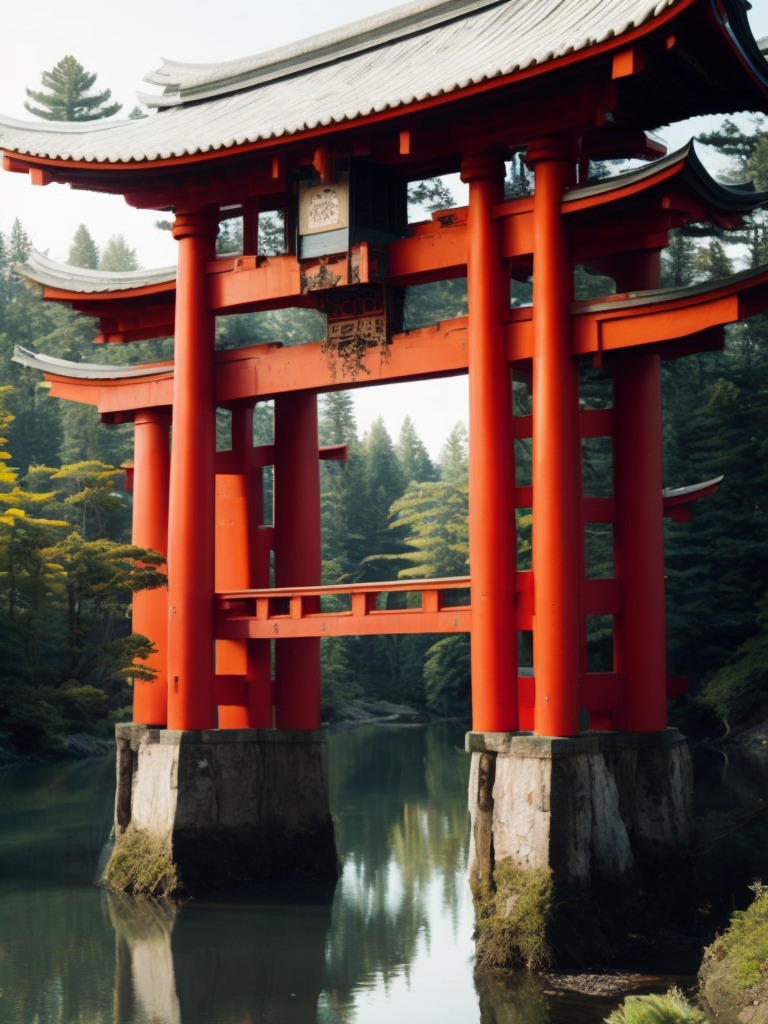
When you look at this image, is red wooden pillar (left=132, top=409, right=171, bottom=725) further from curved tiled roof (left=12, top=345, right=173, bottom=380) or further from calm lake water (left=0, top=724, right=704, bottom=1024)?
calm lake water (left=0, top=724, right=704, bottom=1024)

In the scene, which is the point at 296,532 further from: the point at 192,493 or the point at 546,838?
the point at 546,838

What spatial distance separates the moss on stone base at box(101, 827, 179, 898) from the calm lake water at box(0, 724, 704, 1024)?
0.21 meters

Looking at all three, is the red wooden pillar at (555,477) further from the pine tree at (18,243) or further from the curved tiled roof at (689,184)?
the pine tree at (18,243)

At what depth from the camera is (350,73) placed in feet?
56.6

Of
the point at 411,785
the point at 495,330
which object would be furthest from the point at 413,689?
the point at 495,330

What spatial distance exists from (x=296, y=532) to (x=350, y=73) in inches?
210

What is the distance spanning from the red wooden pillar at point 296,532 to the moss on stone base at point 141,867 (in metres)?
2.11

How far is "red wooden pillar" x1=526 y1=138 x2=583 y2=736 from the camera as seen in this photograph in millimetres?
13625

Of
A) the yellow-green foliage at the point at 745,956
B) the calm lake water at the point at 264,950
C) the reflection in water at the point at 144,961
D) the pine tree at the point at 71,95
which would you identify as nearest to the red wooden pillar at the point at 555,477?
the yellow-green foliage at the point at 745,956

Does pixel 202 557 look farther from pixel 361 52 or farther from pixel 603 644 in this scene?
pixel 603 644

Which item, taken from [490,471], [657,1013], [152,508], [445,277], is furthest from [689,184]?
[152,508]

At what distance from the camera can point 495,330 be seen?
14.3 m

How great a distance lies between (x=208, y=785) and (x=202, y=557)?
8.09 feet

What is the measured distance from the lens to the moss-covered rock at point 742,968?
1121 cm
